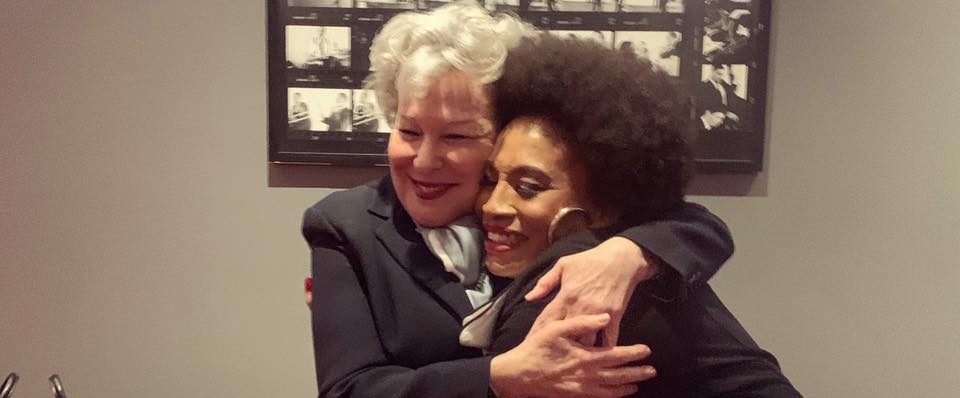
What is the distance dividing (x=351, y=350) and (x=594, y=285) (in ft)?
1.18

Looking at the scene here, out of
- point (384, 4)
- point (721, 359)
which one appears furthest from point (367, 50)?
point (721, 359)

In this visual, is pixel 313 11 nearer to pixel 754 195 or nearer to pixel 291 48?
pixel 291 48

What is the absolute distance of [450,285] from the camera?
3.70 ft

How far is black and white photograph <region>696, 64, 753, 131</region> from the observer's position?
180 centimetres

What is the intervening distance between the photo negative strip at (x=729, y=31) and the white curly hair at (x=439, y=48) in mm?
732

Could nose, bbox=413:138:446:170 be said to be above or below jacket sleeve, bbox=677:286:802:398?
above

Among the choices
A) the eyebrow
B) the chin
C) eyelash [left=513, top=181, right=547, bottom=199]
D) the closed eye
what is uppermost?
the closed eye

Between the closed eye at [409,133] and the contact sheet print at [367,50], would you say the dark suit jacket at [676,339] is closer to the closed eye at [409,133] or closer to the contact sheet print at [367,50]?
the closed eye at [409,133]

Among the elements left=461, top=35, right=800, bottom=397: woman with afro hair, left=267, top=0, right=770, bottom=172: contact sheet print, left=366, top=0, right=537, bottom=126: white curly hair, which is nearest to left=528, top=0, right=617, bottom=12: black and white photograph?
left=267, top=0, right=770, bottom=172: contact sheet print

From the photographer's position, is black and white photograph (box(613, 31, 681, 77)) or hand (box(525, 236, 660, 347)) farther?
black and white photograph (box(613, 31, 681, 77))

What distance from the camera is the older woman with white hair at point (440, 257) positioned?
977 millimetres

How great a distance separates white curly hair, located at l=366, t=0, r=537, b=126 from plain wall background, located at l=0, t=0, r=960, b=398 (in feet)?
2.26

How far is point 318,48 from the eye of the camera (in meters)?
1.75

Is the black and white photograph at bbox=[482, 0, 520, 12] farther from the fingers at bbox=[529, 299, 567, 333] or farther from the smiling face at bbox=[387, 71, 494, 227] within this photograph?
the fingers at bbox=[529, 299, 567, 333]
